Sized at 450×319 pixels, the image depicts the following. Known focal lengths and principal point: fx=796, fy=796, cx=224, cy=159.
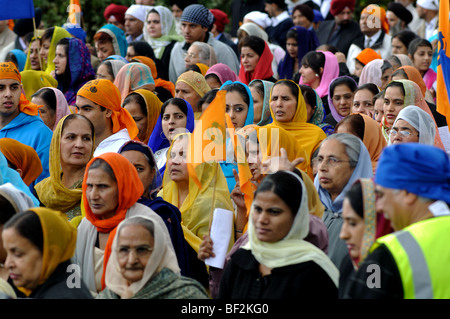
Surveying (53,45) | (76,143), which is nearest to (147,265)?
(76,143)

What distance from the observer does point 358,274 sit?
332 cm

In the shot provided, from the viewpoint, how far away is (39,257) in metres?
3.96

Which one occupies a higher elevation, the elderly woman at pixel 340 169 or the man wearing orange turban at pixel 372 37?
the man wearing orange turban at pixel 372 37

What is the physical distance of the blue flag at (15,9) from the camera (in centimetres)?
905

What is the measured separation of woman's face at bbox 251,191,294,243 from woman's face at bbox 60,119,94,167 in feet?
7.15

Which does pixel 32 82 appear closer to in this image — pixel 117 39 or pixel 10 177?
pixel 117 39

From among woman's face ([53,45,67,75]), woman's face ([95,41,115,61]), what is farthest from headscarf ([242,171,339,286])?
woman's face ([95,41,115,61])

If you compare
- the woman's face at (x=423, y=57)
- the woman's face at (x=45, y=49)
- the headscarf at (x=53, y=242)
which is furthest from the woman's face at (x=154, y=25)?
the headscarf at (x=53, y=242)

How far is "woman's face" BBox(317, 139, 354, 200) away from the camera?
→ 504cm

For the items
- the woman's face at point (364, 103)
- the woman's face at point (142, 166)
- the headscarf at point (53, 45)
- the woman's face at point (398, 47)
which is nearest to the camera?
the woman's face at point (142, 166)

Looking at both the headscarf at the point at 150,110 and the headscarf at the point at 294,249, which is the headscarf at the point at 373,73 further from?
the headscarf at the point at 294,249

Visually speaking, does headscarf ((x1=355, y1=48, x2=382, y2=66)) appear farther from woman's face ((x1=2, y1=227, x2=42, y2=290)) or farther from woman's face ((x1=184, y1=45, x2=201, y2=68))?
woman's face ((x1=2, y1=227, x2=42, y2=290))

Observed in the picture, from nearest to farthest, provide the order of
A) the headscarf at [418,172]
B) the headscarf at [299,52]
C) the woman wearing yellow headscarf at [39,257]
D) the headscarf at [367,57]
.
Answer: the headscarf at [418,172] < the woman wearing yellow headscarf at [39,257] < the headscarf at [367,57] < the headscarf at [299,52]

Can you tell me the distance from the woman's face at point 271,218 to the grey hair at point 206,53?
5.68m
